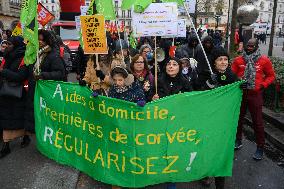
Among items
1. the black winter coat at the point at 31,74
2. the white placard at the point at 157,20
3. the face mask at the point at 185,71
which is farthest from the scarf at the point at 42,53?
the face mask at the point at 185,71

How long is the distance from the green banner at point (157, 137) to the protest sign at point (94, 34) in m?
1.17

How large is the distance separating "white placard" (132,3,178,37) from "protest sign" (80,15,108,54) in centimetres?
56

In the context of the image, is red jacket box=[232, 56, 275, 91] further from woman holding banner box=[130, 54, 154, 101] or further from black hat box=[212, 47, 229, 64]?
woman holding banner box=[130, 54, 154, 101]

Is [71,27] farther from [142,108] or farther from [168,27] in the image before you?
[142,108]

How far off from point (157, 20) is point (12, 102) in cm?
261

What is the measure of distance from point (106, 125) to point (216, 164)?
1242 mm

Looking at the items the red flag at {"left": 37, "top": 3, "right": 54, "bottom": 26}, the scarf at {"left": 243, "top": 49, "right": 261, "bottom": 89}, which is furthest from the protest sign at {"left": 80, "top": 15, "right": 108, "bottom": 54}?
the red flag at {"left": 37, "top": 3, "right": 54, "bottom": 26}

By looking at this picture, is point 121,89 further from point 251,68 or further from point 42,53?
point 251,68

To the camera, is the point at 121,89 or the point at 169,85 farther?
the point at 169,85

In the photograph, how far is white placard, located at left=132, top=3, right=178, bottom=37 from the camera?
183 inches

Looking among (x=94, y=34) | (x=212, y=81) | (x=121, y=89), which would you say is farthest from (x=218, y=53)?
(x=94, y=34)

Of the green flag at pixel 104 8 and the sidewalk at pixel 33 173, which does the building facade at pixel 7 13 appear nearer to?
the green flag at pixel 104 8

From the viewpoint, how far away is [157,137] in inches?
144

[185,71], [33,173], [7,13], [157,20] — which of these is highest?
[7,13]
